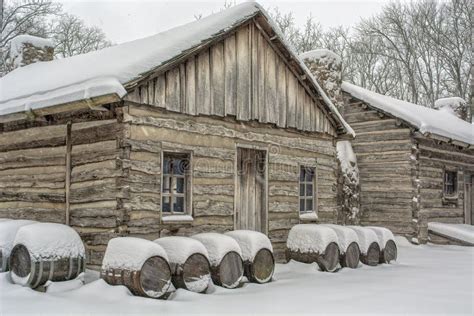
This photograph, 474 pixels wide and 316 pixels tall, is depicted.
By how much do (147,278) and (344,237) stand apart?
531cm

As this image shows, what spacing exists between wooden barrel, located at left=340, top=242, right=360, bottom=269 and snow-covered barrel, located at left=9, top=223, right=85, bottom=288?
561 centimetres

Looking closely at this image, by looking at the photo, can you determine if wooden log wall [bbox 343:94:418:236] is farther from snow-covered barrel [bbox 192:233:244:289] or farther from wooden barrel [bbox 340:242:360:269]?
snow-covered barrel [bbox 192:233:244:289]

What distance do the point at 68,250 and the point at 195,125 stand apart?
11.2 ft

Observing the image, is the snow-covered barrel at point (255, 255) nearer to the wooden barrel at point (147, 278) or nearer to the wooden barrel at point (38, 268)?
the wooden barrel at point (147, 278)

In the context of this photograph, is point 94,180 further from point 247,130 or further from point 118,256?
point 247,130

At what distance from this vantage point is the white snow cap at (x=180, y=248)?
8.50 m

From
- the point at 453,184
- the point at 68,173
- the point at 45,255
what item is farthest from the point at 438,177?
the point at 45,255

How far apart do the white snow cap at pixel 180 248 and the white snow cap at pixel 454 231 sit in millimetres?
11449

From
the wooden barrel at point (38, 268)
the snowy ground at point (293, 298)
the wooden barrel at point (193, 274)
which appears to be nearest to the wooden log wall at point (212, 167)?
the wooden barrel at point (38, 268)

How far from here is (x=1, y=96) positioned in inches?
481

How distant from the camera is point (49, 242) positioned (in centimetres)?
841

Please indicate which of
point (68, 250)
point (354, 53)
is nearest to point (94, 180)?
point (68, 250)

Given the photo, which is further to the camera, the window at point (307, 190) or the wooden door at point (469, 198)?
the wooden door at point (469, 198)

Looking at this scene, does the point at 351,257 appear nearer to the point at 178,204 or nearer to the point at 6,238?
the point at 178,204
